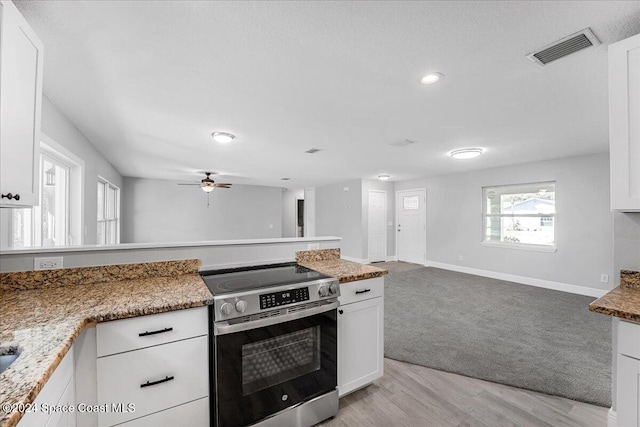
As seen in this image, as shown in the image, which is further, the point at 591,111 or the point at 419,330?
the point at 419,330

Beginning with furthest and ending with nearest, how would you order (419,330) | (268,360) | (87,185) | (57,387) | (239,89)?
(87,185) < (419,330) < (239,89) < (268,360) < (57,387)

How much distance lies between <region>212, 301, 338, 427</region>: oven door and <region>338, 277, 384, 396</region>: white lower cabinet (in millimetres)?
118

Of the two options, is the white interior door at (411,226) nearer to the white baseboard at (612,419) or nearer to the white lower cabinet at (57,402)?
the white baseboard at (612,419)

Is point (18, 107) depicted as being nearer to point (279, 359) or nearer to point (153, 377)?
point (153, 377)

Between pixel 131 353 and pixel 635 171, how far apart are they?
8.81 ft

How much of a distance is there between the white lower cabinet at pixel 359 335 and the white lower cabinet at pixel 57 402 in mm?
1397

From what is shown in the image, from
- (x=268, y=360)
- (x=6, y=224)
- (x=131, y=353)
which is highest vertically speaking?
(x=6, y=224)

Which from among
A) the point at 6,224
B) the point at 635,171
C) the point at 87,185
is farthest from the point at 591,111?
the point at 87,185

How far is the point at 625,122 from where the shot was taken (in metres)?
1.45

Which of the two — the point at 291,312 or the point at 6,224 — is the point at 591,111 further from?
the point at 6,224

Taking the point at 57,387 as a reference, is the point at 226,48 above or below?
above

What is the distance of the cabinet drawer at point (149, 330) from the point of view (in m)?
1.27

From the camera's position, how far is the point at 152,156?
4621mm

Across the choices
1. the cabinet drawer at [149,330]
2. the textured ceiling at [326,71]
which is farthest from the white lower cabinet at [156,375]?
the textured ceiling at [326,71]
